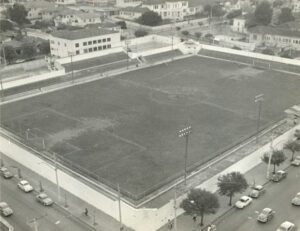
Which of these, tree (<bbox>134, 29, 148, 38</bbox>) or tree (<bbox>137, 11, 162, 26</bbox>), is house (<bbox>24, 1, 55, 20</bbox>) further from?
tree (<bbox>134, 29, 148, 38</bbox>)

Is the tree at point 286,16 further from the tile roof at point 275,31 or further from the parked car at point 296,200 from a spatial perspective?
the parked car at point 296,200

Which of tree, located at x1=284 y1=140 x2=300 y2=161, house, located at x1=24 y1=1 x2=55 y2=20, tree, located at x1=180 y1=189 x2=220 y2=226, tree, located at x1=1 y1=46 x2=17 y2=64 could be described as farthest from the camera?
house, located at x1=24 y1=1 x2=55 y2=20

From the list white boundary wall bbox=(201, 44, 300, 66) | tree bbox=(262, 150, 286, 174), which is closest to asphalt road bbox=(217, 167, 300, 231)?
tree bbox=(262, 150, 286, 174)

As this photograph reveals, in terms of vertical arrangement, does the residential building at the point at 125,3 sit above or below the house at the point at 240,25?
above

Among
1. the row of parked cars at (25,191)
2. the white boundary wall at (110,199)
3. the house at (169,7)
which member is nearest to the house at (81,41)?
the house at (169,7)

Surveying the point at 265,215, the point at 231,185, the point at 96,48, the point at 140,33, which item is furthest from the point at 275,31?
the point at 265,215

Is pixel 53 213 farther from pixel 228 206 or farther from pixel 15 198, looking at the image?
pixel 228 206

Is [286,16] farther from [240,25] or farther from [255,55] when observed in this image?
[255,55]
